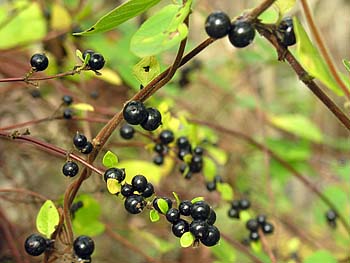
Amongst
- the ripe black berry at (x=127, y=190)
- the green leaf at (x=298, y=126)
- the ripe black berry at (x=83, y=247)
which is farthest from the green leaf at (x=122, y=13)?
the green leaf at (x=298, y=126)

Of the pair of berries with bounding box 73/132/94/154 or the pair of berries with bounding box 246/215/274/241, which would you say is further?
the pair of berries with bounding box 246/215/274/241

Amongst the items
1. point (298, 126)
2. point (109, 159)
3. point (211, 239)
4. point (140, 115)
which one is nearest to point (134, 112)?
point (140, 115)

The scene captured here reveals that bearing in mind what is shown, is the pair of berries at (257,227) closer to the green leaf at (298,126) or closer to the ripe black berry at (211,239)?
the ripe black berry at (211,239)

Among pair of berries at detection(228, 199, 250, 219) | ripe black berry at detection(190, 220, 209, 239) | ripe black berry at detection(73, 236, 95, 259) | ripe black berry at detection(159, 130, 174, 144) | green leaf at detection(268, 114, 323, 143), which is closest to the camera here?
ripe black berry at detection(190, 220, 209, 239)

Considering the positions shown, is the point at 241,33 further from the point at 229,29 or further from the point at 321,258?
the point at 321,258

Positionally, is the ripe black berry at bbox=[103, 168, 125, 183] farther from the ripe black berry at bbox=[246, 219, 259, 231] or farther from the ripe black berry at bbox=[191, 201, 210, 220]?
the ripe black berry at bbox=[246, 219, 259, 231]

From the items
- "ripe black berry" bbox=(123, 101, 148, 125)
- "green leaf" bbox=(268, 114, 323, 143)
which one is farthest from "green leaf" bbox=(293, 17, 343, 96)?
"green leaf" bbox=(268, 114, 323, 143)

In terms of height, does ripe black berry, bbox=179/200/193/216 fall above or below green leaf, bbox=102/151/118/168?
below
